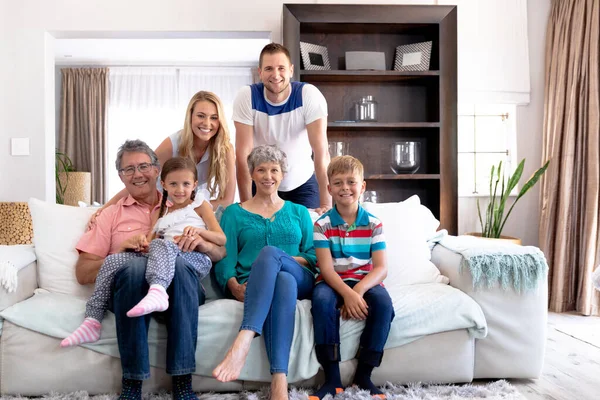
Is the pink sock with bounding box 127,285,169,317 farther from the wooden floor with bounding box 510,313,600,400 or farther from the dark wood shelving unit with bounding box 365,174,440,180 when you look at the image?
the dark wood shelving unit with bounding box 365,174,440,180

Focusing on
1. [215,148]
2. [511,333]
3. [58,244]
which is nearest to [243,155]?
[215,148]

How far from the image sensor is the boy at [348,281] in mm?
2006

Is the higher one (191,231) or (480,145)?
(480,145)

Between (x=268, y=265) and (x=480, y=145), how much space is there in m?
3.11

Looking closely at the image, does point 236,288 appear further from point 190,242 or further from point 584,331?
point 584,331

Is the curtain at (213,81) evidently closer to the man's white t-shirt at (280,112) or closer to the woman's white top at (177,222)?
the man's white t-shirt at (280,112)

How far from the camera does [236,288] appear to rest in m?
2.18

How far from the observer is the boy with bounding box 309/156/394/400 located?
2006 mm

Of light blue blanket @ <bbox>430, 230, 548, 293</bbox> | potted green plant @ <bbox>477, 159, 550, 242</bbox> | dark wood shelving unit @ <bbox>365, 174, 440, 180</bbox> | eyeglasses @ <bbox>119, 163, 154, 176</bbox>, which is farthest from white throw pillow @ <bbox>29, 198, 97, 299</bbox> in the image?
potted green plant @ <bbox>477, 159, 550, 242</bbox>

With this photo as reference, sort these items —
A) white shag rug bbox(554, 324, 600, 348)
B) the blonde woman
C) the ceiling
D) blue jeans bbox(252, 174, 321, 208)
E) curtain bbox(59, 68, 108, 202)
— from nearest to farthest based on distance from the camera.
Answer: the blonde woman < blue jeans bbox(252, 174, 321, 208) < white shag rug bbox(554, 324, 600, 348) < the ceiling < curtain bbox(59, 68, 108, 202)

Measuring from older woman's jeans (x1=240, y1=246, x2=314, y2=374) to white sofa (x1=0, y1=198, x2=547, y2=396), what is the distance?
96mm

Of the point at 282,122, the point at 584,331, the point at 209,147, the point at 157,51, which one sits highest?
the point at 157,51

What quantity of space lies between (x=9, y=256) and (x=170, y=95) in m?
5.64


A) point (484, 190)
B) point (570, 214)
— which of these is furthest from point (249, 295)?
point (484, 190)
